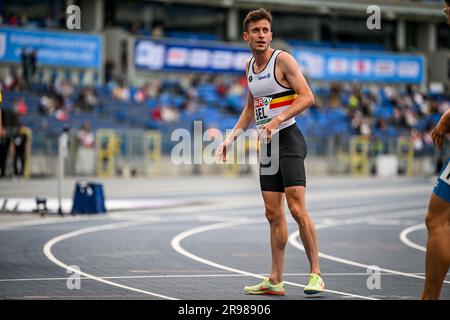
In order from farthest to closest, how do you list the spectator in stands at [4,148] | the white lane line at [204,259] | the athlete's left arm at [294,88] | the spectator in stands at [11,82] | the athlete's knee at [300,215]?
the spectator in stands at [11,82] → the spectator in stands at [4,148] → the white lane line at [204,259] → the athlete's knee at [300,215] → the athlete's left arm at [294,88]

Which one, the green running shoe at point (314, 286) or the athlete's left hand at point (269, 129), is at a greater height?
the athlete's left hand at point (269, 129)

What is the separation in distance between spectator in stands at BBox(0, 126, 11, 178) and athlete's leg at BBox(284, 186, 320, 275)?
25.5 m

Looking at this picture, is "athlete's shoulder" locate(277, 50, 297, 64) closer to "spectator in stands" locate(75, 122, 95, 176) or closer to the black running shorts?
the black running shorts

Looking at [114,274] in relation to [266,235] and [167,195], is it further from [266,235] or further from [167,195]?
[167,195]

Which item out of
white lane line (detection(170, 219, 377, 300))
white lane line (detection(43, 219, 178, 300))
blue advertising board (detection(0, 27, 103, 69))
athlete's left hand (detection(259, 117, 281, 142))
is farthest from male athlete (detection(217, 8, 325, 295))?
blue advertising board (detection(0, 27, 103, 69))

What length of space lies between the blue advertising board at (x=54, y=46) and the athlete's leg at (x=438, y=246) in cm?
3512

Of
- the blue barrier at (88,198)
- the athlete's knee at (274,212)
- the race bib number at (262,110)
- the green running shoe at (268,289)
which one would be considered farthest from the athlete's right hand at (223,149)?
the blue barrier at (88,198)

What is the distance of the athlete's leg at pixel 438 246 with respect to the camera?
732cm

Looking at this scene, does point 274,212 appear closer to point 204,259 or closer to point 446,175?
point 446,175

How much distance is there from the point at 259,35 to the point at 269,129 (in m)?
0.96

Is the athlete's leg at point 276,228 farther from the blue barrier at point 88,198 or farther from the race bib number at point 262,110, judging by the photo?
the blue barrier at point 88,198

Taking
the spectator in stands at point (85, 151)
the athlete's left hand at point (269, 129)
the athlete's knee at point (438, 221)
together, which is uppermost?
the athlete's left hand at point (269, 129)

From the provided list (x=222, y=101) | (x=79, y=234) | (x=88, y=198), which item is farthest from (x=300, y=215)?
(x=222, y=101)

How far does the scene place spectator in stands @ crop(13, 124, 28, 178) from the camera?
33.8 metres
